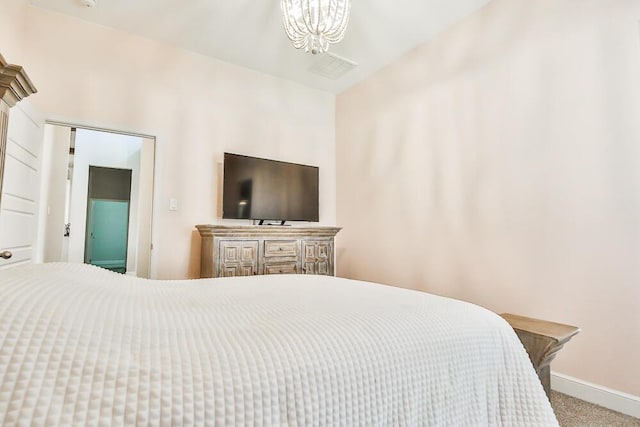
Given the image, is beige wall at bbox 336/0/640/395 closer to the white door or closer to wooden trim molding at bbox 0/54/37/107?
wooden trim molding at bbox 0/54/37/107

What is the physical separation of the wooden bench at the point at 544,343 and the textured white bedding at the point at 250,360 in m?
0.35

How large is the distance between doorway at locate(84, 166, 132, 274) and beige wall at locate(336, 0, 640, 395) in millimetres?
3186

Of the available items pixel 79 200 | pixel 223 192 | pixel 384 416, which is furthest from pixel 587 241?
pixel 79 200

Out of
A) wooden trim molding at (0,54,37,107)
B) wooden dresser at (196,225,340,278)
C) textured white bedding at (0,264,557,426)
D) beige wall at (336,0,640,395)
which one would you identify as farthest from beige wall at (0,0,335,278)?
textured white bedding at (0,264,557,426)

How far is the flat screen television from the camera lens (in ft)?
10.7

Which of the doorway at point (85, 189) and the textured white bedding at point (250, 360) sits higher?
the doorway at point (85, 189)

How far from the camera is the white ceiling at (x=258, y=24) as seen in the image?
262cm

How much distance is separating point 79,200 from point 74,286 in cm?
332

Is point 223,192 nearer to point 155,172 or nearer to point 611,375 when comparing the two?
point 155,172

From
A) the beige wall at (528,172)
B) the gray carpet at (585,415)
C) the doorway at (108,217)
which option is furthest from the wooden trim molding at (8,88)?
the gray carpet at (585,415)

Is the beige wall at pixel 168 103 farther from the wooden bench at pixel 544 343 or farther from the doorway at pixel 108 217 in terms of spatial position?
the wooden bench at pixel 544 343

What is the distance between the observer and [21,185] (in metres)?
2.15

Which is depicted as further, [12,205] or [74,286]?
[12,205]

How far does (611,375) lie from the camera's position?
1.83 meters
